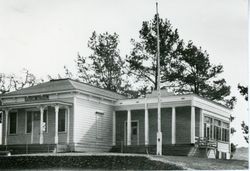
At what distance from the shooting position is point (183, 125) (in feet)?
111

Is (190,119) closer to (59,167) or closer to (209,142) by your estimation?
(209,142)

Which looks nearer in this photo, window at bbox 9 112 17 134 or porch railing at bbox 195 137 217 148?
porch railing at bbox 195 137 217 148

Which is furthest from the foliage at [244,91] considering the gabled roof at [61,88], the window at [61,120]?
the window at [61,120]

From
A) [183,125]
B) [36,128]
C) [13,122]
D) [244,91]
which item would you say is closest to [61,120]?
[36,128]

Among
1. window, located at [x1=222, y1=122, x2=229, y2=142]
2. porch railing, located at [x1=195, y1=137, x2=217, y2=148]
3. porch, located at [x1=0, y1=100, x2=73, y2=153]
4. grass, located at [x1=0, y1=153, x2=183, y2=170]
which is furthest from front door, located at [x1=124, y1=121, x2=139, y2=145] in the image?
grass, located at [x1=0, y1=153, x2=183, y2=170]

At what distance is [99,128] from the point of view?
1375 inches

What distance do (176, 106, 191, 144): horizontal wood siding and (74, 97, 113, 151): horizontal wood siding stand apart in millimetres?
4808

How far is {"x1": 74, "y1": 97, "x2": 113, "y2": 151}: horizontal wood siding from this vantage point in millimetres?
32812

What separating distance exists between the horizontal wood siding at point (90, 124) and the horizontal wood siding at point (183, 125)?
4808 millimetres

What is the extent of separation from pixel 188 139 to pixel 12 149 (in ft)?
36.6

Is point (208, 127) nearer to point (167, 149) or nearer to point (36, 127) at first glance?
point (167, 149)

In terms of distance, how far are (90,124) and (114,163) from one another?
1120 centimetres

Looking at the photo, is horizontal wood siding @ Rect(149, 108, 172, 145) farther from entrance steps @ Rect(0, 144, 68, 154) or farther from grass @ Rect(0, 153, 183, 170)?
grass @ Rect(0, 153, 183, 170)

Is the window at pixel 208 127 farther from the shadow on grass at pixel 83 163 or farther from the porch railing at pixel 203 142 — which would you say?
the shadow on grass at pixel 83 163
